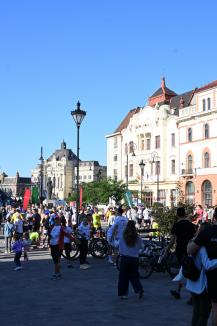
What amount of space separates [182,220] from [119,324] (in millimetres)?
2991

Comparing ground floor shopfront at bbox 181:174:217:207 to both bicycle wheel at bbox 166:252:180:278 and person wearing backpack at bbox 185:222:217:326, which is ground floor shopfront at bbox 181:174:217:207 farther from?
person wearing backpack at bbox 185:222:217:326

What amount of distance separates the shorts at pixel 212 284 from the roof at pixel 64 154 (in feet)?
544

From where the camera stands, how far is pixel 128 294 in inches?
439

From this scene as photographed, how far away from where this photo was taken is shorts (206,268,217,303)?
5953 mm

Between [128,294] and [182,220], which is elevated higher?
[182,220]

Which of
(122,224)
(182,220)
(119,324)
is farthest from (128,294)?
(122,224)

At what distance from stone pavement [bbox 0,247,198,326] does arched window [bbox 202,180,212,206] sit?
4453 cm

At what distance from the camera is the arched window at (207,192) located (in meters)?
58.4

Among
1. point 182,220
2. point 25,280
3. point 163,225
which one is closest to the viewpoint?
point 182,220

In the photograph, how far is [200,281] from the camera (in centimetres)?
631

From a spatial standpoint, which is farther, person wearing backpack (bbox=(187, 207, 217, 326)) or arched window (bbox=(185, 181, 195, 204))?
arched window (bbox=(185, 181, 195, 204))

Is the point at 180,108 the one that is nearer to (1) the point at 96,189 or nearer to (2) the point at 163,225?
(1) the point at 96,189

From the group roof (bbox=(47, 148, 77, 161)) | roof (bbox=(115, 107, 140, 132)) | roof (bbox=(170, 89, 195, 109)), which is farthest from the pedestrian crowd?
roof (bbox=(47, 148, 77, 161))

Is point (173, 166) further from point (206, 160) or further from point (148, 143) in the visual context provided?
point (206, 160)
